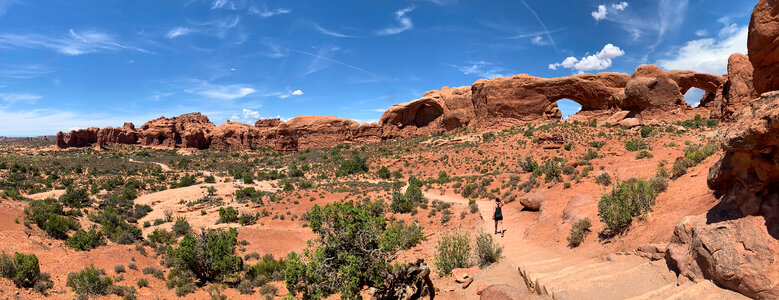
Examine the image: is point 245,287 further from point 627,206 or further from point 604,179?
point 604,179

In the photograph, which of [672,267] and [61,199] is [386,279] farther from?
[61,199]

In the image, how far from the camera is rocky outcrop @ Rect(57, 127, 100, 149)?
74.9m

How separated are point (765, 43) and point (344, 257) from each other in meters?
8.10

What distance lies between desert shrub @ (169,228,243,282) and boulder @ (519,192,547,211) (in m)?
11.4

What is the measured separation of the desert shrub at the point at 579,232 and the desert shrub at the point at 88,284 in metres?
13.3

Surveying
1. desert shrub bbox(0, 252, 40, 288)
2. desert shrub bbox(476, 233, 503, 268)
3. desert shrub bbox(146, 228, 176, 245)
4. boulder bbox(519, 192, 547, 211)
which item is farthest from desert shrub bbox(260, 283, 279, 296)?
boulder bbox(519, 192, 547, 211)

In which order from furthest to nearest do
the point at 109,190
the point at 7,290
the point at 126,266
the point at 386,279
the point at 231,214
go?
the point at 109,190 → the point at 231,214 → the point at 126,266 → the point at 7,290 → the point at 386,279

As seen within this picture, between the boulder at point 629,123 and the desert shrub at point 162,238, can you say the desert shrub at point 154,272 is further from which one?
the boulder at point 629,123

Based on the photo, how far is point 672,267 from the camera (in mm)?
5340

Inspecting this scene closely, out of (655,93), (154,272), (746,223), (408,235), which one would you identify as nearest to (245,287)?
(154,272)

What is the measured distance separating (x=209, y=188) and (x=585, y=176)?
94.3ft

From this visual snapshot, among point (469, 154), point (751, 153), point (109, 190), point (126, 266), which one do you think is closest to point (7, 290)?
point (126, 266)

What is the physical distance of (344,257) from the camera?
301 inches

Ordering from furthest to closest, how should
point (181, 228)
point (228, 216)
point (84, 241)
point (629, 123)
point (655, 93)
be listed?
point (655, 93)
point (629, 123)
point (228, 216)
point (181, 228)
point (84, 241)
